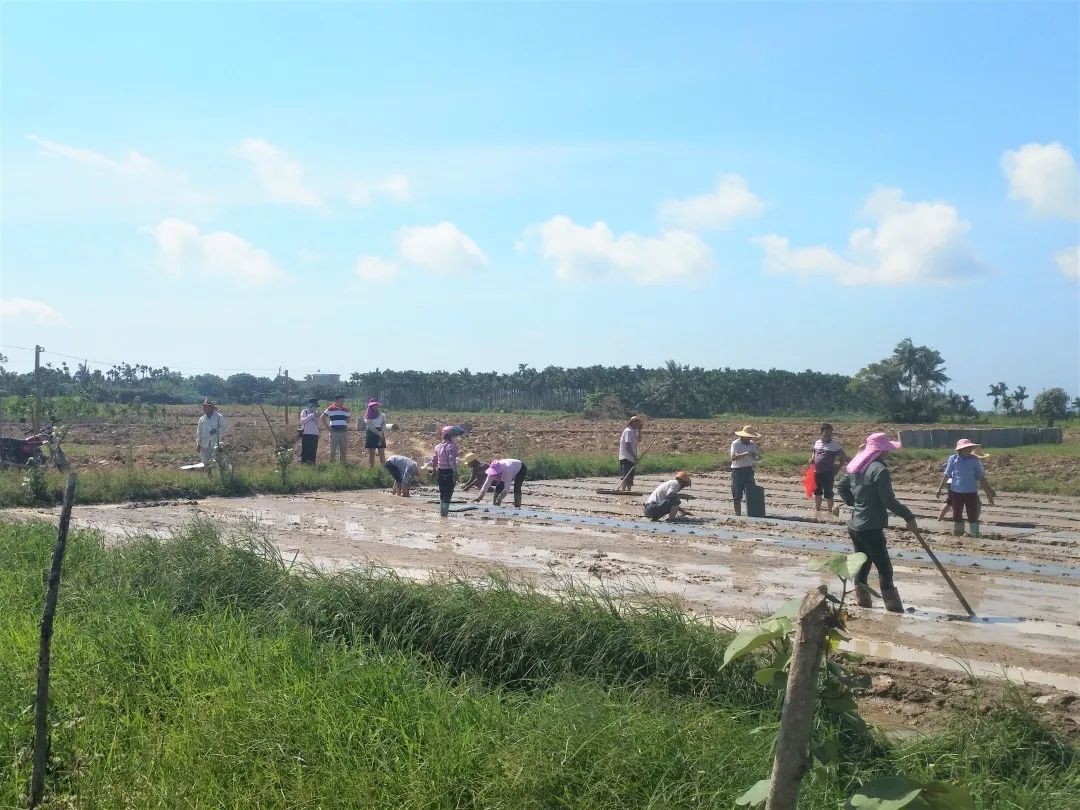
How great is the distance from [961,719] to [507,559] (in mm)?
6765

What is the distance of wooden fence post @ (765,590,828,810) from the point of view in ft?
8.39

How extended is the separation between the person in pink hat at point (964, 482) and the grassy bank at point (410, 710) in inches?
323

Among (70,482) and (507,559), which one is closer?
(70,482)

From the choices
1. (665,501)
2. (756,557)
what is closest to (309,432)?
(665,501)

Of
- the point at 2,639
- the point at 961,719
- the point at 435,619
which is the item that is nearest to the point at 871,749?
the point at 961,719

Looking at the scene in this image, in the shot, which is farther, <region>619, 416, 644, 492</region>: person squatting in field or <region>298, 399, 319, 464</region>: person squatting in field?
<region>298, 399, 319, 464</region>: person squatting in field

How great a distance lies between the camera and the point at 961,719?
5.37 m

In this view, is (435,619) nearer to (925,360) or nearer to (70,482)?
(70,482)

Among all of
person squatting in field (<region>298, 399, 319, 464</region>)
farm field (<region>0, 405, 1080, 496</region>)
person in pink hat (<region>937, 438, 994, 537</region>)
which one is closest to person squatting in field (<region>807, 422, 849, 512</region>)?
person in pink hat (<region>937, 438, 994, 537</region>)

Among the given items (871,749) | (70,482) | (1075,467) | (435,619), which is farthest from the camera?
(1075,467)

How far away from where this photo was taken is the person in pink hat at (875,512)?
8930 mm

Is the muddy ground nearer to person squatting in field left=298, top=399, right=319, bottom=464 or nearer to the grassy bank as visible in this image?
the grassy bank

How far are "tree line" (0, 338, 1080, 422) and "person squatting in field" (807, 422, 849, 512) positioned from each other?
4216 centimetres

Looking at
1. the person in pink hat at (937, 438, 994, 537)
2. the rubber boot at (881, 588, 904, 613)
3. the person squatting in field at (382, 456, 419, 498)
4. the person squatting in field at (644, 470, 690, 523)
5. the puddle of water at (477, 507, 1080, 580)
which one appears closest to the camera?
the rubber boot at (881, 588, 904, 613)
